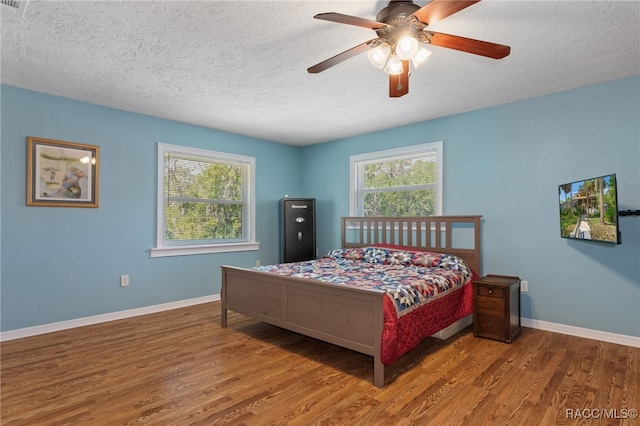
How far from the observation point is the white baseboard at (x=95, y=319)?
3.21 meters

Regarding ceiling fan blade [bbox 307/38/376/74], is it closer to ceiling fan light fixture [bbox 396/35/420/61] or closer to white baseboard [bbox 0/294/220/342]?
ceiling fan light fixture [bbox 396/35/420/61]

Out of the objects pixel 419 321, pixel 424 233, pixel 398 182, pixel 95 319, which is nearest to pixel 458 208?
pixel 424 233

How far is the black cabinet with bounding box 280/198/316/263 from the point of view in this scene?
5180 mm

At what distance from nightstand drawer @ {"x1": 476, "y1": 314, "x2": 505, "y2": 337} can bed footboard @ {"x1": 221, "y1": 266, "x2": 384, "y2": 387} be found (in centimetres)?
141

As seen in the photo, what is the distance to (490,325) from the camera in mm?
3143

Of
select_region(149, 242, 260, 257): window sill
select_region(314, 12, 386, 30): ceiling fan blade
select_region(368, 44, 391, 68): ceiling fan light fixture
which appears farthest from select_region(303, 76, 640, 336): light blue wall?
select_region(149, 242, 260, 257): window sill

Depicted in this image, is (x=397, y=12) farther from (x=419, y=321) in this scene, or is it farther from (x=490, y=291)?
(x=490, y=291)

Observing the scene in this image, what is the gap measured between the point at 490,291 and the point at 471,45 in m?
2.18

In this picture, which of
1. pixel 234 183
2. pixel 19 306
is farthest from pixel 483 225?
pixel 19 306

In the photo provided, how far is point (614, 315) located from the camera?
3.05m

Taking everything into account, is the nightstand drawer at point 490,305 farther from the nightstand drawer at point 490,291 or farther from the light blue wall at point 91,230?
the light blue wall at point 91,230

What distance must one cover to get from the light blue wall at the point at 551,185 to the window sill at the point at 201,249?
9.20 feet

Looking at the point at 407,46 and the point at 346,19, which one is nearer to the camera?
the point at 346,19

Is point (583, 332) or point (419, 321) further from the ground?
point (419, 321)
